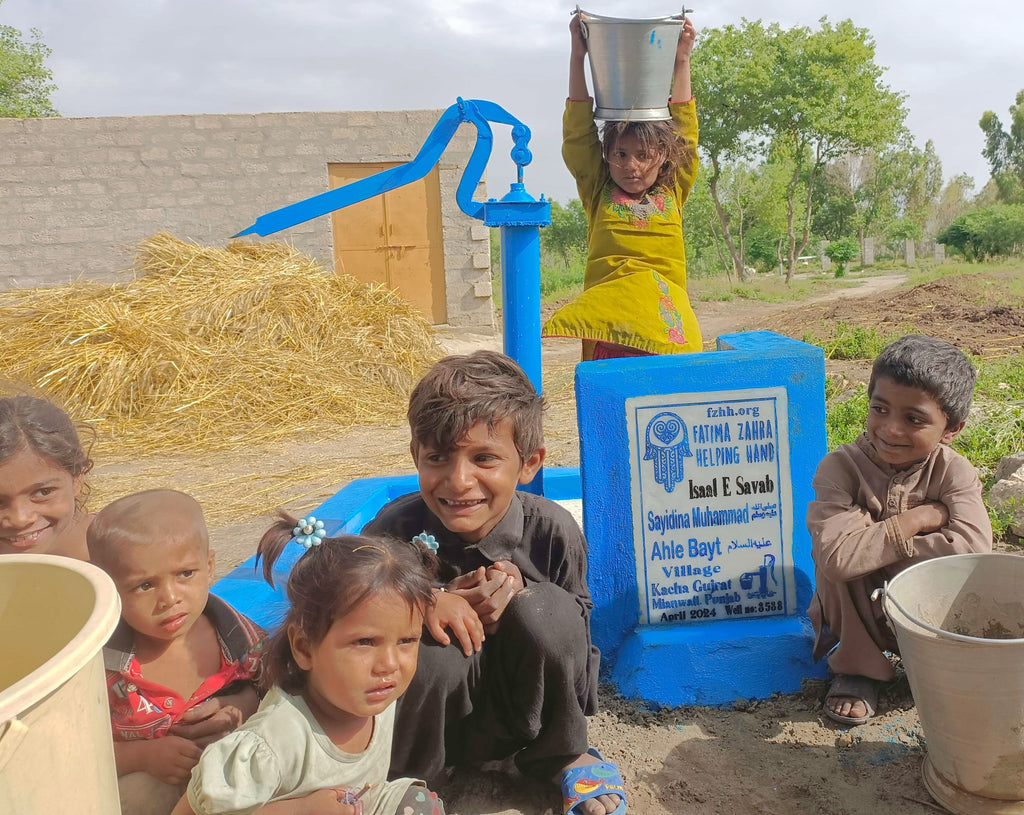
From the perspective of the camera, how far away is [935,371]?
2266 mm

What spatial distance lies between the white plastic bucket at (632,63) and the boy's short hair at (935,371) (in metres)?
1.19

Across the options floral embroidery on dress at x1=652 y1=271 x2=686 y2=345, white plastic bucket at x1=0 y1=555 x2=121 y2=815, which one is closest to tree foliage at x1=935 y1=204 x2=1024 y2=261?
floral embroidery on dress at x1=652 y1=271 x2=686 y2=345

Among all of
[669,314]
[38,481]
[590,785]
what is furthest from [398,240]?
[590,785]

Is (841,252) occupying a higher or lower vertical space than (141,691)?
higher

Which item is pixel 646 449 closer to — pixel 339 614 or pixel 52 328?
pixel 339 614

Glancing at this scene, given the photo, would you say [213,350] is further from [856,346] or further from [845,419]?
[856,346]

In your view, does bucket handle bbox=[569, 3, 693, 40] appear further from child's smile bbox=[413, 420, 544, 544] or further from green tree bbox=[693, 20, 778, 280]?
green tree bbox=[693, 20, 778, 280]

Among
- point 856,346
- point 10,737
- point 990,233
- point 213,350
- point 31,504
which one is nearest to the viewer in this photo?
point 10,737

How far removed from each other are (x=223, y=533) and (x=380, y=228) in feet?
24.4

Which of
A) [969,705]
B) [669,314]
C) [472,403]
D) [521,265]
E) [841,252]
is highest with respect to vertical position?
[841,252]

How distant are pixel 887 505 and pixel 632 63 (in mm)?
1628

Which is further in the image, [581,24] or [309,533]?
[581,24]

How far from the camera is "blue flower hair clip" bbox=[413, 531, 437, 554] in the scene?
194 cm

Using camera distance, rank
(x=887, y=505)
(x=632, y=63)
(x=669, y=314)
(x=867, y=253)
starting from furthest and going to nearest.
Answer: (x=867, y=253)
(x=669, y=314)
(x=632, y=63)
(x=887, y=505)
